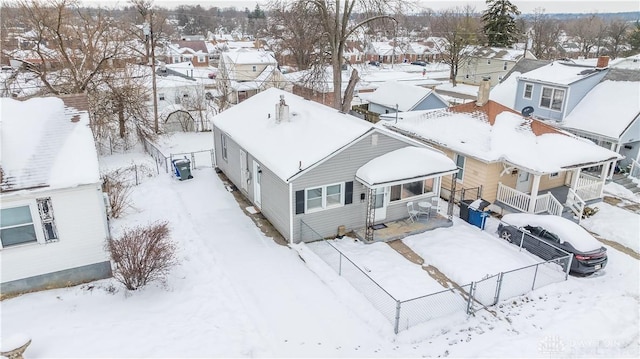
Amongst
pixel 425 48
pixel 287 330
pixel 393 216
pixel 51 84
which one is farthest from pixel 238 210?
pixel 425 48

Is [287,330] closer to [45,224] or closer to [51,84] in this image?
[45,224]

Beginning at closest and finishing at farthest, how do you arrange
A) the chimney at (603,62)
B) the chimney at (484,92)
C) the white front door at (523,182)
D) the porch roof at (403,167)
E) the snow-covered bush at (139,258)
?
the snow-covered bush at (139,258), the porch roof at (403,167), the white front door at (523,182), the chimney at (484,92), the chimney at (603,62)

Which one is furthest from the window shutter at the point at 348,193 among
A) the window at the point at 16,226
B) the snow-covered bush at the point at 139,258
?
the window at the point at 16,226

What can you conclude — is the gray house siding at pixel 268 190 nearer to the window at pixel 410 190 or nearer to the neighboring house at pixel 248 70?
the window at pixel 410 190

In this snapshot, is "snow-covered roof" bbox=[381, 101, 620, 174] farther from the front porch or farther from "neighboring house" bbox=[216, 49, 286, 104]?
"neighboring house" bbox=[216, 49, 286, 104]

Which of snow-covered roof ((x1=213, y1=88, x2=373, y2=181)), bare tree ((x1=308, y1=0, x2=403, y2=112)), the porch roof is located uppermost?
bare tree ((x1=308, y1=0, x2=403, y2=112))

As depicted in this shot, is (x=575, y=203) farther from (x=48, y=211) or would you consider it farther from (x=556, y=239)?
(x=48, y=211)

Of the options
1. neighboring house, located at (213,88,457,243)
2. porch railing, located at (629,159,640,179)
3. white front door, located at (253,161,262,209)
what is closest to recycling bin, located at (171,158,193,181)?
neighboring house, located at (213,88,457,243)
